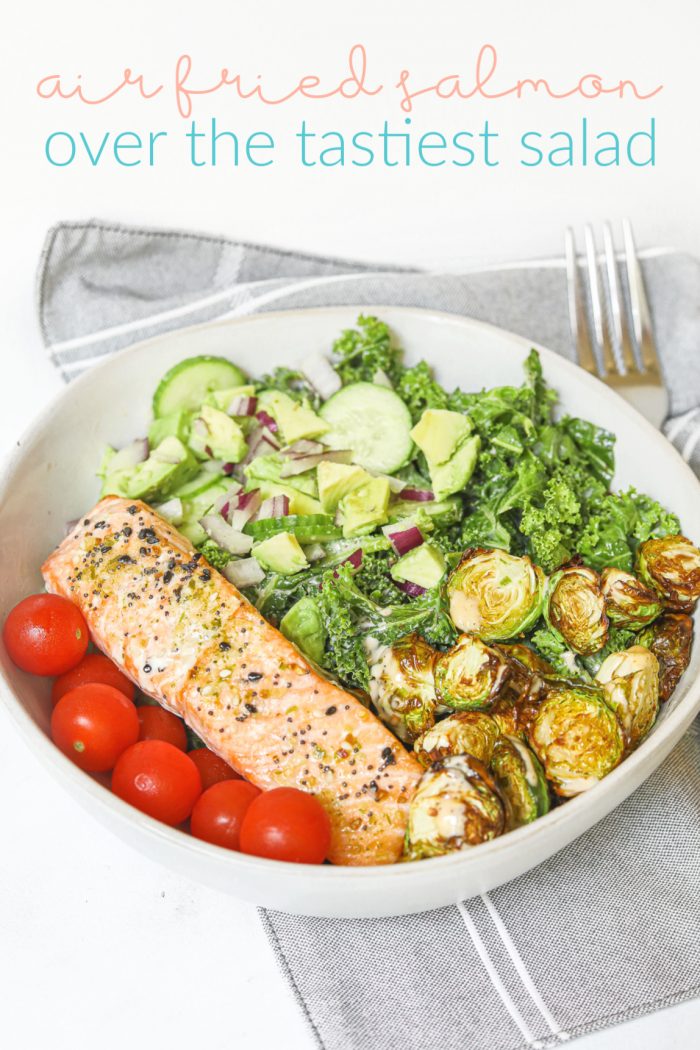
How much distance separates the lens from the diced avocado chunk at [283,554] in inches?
133

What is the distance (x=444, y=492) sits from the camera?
362 cm

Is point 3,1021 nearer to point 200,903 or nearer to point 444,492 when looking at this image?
point 200,903

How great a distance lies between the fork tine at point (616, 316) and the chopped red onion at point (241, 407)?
1591 mm

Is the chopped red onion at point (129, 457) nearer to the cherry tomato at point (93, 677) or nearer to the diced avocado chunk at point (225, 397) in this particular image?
the diced avocado chunk at point (225, 397)

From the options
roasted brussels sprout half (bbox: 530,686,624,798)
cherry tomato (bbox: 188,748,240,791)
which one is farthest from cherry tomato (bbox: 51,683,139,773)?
roasted brussels sprout half (bbox: 530,686,624,798)

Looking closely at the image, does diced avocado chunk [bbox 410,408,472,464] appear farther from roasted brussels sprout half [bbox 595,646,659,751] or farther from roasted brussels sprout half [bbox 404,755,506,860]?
roasted brussels sprout half [bbox 404,755,506,860]

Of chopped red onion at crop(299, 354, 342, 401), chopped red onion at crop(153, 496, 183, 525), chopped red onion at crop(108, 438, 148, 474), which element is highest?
chopped red onion at crop(299, 354, 342, 401)

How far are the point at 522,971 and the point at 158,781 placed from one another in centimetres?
114

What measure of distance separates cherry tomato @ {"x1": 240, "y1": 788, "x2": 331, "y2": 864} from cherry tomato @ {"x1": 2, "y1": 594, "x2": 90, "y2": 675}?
83 cm

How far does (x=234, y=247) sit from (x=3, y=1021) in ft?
10.5

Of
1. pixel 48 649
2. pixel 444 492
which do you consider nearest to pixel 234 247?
pixel 444 492

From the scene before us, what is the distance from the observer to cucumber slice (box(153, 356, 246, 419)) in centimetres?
392

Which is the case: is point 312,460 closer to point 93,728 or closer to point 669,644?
point 93,728

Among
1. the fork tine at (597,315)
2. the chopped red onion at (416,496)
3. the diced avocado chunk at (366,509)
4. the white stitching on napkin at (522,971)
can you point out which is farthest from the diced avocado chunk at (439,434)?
the white stitching on napkin at (522,971)
